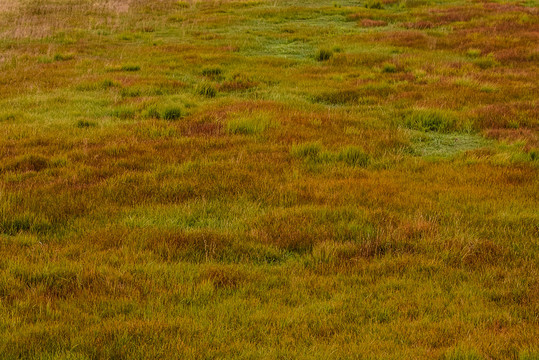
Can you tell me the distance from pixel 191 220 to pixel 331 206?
6.78 feet

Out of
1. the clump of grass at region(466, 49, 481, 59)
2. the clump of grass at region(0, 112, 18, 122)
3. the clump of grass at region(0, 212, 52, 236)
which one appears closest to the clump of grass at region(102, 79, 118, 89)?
the clump of grass at region(0, 112, 18, 122)

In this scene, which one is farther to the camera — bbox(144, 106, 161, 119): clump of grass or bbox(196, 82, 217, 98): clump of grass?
bbox(196, 82, 217, 98): clump of grass

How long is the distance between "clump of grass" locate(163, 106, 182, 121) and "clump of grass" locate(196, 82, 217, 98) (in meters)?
2.50

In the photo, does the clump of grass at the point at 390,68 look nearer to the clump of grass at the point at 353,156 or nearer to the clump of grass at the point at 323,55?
the clump of grass at the point at 323,55

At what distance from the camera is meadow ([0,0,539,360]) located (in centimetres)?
543

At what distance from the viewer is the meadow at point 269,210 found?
17.8 feet

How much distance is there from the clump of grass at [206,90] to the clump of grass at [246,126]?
12.2 feet

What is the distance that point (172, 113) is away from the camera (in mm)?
13609

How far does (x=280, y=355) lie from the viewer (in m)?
5.09

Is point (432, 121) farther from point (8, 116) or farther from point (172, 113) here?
point (8, 116)

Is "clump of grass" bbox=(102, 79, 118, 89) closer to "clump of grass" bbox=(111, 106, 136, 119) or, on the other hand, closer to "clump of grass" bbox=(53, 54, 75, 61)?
"clump of grass" bbox=(111, 106, 136, 119)

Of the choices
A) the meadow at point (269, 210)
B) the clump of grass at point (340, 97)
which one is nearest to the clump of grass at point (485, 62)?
the meadow at point (269, 210)

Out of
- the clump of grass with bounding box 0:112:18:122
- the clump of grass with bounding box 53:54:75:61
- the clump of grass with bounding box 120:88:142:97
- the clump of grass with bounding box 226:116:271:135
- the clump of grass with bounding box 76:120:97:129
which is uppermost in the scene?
the clump of grass with bounding box 53:54:75:61

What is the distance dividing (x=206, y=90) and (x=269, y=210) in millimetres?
8524
